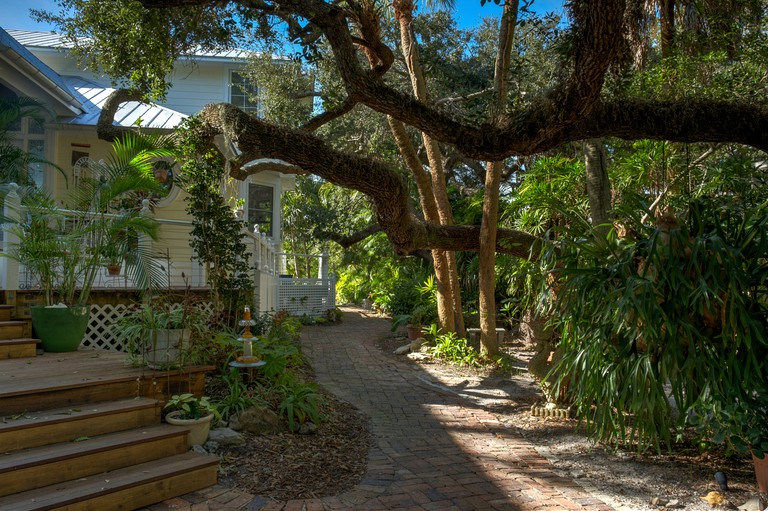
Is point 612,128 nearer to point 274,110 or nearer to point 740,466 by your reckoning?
point 740,466

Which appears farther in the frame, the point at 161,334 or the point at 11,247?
the point at 11,247

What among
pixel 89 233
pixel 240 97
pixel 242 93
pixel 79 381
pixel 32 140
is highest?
pixel 242 93

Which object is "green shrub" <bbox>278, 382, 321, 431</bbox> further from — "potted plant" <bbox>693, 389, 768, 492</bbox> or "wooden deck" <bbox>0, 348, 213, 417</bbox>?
"potted plant" <bbox>693, 389, 768, 492</bbox>

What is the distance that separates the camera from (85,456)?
13.6 ft

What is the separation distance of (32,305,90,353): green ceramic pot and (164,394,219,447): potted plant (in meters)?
2.11

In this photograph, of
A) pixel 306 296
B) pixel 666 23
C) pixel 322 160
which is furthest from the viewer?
pixel 306 296

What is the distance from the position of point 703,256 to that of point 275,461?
394 cm

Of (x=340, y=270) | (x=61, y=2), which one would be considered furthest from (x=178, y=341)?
(x=340, y=270)

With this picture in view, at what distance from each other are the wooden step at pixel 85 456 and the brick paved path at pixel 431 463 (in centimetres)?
58

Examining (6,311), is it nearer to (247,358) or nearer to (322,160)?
(247,358)

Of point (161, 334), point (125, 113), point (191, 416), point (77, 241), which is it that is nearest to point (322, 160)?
point (161, 334)

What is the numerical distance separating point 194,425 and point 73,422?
0.93m

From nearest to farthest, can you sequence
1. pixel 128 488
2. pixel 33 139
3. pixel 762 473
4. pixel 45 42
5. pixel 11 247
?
pixel 128 488
pixel 762 473
pixel 11 247
pixel 33 139
pixel 45 42

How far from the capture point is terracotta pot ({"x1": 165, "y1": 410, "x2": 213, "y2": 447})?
4.94m
